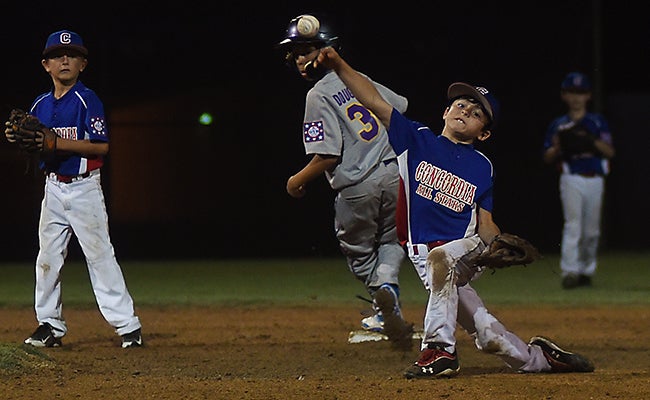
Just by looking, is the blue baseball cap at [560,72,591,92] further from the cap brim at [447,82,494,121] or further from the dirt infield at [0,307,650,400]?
the cap brim at [447,82,494,121]

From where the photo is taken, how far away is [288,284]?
11562mm

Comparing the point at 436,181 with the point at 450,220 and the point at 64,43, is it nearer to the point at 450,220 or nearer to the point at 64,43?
the point at 450,220

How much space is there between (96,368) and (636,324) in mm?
4226

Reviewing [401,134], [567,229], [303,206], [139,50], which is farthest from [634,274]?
[139,50]

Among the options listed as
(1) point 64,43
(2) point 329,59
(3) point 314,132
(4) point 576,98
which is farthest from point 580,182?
(2) point 329,59

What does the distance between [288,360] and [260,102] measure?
428 inches

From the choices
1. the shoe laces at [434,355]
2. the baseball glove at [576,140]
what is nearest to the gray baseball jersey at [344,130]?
the shoe laces at [434,355]

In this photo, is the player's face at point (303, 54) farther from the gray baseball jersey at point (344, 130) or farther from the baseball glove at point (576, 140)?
the baseball glove at point (576, 140)

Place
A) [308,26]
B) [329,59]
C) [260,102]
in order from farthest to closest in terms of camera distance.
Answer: [260,102] < [308,26] < [329,59]

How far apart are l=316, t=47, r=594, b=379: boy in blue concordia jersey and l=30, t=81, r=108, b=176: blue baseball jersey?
2.05 m

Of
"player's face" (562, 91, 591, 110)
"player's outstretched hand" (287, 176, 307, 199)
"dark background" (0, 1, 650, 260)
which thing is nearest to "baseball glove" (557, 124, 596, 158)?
"player's face" (562, 91, 591, 110)

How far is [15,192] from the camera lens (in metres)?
16.8

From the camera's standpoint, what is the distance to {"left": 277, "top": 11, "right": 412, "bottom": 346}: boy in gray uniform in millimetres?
6848

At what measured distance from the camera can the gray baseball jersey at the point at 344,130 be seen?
22.6 ft
